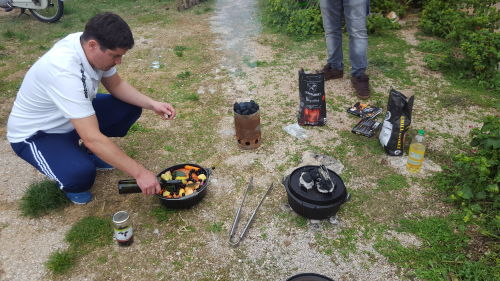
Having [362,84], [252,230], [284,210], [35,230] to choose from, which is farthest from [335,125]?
[35,230]

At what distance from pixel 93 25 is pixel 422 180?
3.09 meters

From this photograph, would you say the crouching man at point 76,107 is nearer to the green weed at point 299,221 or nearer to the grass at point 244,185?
the grass at point 244,185

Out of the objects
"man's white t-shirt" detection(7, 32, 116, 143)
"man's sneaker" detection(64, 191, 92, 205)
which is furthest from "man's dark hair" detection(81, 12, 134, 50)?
"man's sneaker" detection(64, 191, 92, 205)

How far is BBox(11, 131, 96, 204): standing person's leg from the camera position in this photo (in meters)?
2.98

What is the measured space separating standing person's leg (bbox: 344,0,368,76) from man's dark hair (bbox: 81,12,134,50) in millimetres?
3030

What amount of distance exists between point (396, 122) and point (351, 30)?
1739mm

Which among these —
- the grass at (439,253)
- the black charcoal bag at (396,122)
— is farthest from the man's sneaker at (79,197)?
the black charcoal bag at (396,122)

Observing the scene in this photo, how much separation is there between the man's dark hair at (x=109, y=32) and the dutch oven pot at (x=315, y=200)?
1.70 metres

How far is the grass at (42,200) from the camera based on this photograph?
319 centimetres

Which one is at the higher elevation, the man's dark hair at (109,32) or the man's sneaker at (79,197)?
the man's dark hair at (109,32)

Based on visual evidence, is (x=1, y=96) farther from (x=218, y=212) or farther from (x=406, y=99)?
(x=406, y=99)

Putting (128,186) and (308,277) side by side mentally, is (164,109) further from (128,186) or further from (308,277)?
(308,277)

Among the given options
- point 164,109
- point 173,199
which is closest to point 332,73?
point 164,109

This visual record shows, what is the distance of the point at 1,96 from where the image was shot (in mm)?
5117
